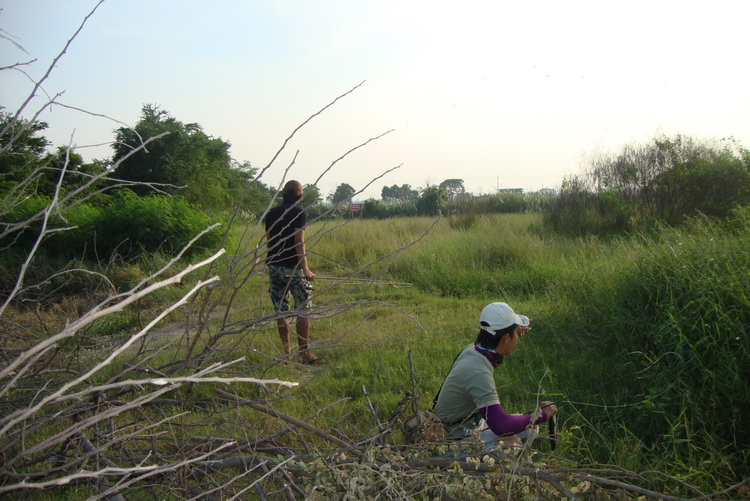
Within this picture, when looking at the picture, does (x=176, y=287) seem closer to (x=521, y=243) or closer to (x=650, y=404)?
(x=521, y=243)

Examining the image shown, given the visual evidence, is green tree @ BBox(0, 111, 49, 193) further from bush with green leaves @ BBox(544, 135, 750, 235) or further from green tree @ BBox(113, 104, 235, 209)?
bush with green leaves @ BBox(544, 135, 750, 235)

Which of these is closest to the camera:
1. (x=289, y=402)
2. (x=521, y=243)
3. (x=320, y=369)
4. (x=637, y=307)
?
(x=289, y=402)

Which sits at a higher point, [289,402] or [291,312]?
[291,312]

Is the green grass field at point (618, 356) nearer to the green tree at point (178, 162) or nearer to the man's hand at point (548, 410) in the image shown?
the man's hand at point (548, 410)

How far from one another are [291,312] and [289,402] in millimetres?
2234

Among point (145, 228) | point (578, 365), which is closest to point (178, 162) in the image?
point (145, 228)

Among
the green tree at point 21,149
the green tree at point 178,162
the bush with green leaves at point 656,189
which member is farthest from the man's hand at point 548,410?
the green tree at point 178,162

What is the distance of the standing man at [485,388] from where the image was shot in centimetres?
269

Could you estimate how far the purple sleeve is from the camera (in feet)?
8.68

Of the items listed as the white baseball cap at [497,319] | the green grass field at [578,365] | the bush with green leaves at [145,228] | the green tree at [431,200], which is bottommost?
the green grass field at [578,365]

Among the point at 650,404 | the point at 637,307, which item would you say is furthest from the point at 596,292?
the point at 650,404

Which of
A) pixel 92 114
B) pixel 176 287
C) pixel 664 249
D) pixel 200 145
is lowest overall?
pixel 176 287

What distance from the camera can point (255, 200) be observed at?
26.3m

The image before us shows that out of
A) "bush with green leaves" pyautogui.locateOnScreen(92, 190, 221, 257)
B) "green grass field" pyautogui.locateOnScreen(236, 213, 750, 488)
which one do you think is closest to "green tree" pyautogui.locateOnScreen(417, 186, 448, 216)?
"bush with green leaves" pyautogui.locateOnScreen(92, 190, 221, 257)
